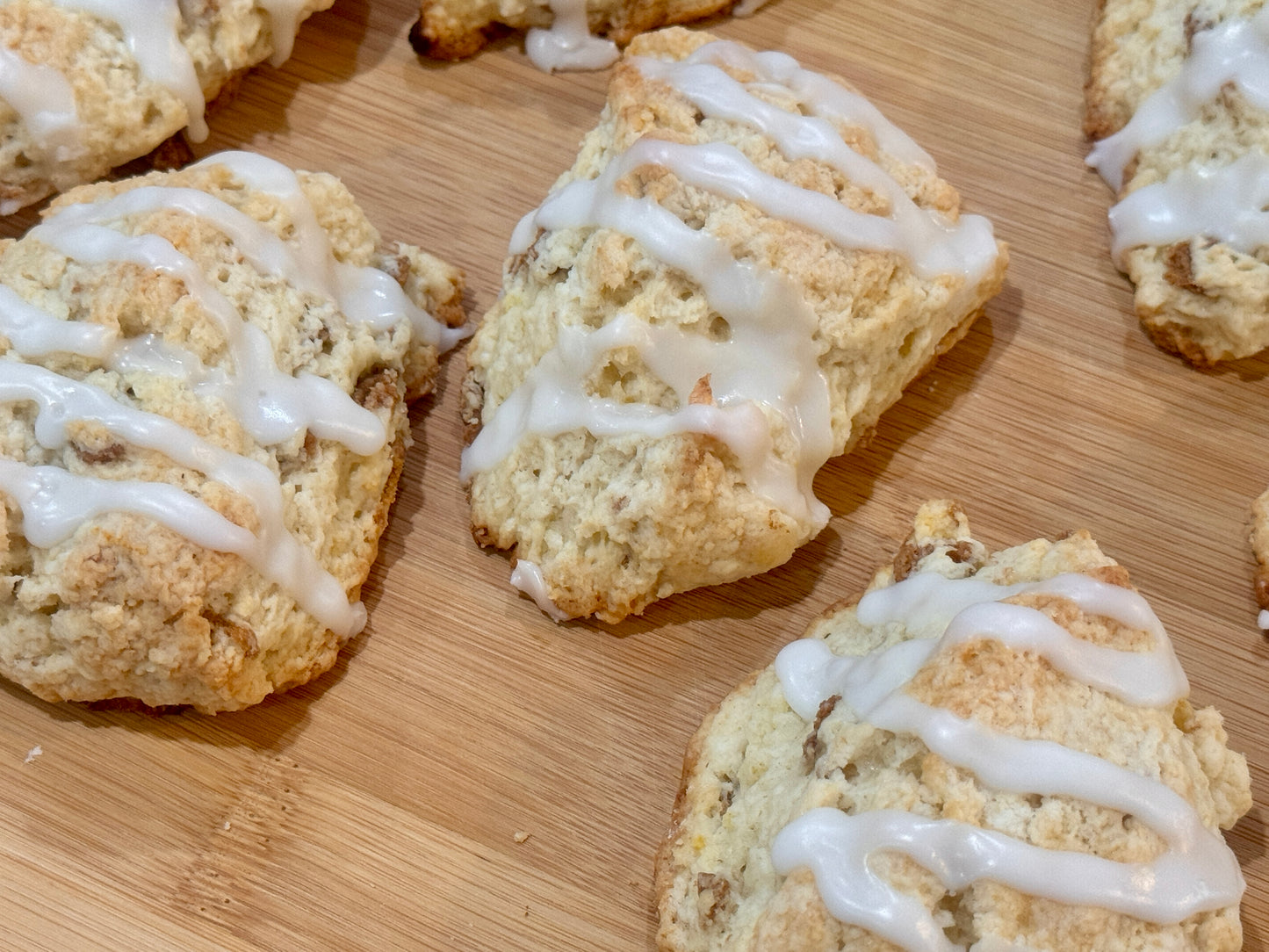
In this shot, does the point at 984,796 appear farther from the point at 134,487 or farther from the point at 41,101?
the point at 41,101

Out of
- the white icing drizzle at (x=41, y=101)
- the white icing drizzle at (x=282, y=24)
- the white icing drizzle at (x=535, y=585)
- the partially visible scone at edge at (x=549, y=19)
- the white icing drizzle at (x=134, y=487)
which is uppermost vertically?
the partially visible scone at edge at (x=549, y=19)

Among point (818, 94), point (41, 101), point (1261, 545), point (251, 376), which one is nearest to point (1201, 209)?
point (1261, 545)

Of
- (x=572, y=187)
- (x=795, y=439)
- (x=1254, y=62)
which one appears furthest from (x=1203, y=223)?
(x=572, y=187)

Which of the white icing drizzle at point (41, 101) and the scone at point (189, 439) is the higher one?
the white icing drizzle at point (41, 101)

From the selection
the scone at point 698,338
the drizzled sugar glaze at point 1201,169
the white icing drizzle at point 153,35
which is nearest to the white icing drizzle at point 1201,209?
the drizzled sugar glaze at point 1201,169

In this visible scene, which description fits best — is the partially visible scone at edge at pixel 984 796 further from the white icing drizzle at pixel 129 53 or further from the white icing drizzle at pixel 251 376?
the white icing drizzle at pixel 129 53
